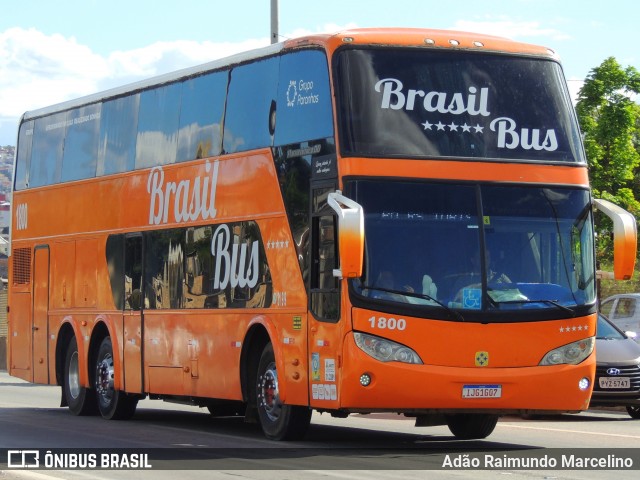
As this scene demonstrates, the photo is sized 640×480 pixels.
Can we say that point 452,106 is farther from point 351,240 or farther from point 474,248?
point 351,240

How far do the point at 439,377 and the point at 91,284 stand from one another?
8.68 meters

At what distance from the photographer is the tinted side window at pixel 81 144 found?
2253cm

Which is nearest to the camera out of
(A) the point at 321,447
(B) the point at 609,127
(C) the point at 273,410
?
(A) the point at 321,447

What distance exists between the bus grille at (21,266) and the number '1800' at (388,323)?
11239 millimetres

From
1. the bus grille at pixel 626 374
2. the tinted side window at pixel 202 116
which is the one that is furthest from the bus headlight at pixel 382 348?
the bus grille at pixel 626 374

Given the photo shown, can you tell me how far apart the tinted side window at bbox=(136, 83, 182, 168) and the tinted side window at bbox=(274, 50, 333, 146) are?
3.43 metres

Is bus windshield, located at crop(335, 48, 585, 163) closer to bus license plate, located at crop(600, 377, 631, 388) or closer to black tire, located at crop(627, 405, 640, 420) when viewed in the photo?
bus license plate, located at crop(600, 377, 631, 388)

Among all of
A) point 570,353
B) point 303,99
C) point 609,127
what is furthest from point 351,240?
point 609,127

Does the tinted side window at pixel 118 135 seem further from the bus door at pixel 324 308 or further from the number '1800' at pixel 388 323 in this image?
the number '1800' at pixel 388 323

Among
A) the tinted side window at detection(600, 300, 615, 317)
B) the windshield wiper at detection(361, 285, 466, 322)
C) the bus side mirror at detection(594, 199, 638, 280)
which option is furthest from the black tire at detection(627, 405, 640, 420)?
the tinted side window at detection(600, 300, 615, 317)

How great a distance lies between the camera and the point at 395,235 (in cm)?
1484

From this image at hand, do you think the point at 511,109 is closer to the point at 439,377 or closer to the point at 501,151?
the point at 501,151

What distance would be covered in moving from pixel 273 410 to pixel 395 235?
2.94 m

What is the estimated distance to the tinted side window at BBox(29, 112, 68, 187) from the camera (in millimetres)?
23727
